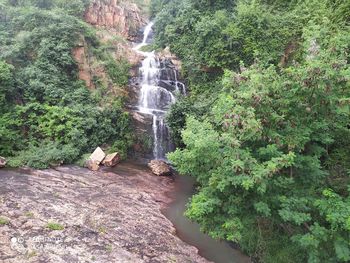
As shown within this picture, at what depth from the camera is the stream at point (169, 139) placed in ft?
32.3

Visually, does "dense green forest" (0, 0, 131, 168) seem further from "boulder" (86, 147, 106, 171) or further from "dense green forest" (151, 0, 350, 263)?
"dense green forest" (151, 0, 350, 263)

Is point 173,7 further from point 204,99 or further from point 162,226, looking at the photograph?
point 162,226

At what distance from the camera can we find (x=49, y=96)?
1652cm

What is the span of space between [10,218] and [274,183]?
294 inches

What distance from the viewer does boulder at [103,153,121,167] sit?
1570 cm

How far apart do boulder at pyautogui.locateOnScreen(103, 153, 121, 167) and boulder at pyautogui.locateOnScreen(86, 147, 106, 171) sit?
206 mm

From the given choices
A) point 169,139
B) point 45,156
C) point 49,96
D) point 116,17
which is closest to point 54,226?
point 45,156

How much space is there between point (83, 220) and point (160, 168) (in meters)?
6.34

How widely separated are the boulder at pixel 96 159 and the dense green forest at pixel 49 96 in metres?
0.68

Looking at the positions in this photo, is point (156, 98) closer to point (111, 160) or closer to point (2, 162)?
point (111, 160)

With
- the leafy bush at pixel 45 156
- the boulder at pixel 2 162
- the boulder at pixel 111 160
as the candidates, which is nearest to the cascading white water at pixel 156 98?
the boulder at pixel 111 160

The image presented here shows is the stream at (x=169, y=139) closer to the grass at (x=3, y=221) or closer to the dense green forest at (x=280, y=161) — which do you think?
the dense green forest at (x=280, y=161)

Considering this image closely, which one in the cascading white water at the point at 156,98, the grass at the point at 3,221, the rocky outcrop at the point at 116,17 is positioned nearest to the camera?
the grass at the point at 3,221

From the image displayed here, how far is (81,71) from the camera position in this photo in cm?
1898
